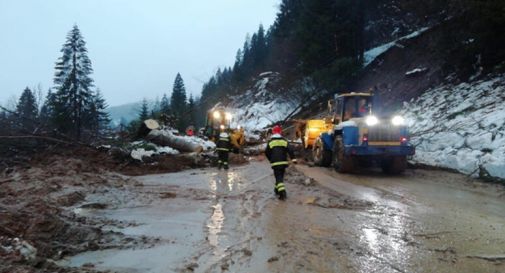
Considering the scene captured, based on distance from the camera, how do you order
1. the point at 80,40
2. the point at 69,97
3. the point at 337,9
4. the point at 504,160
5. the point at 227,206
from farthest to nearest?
1. the point at 80,40
2. the point at 69,97
3. the point at 337,9
4. the point at 504,160
5. the point at 227,206

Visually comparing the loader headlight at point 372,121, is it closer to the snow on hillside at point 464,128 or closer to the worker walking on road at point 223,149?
the snow on hillside at point 464,128

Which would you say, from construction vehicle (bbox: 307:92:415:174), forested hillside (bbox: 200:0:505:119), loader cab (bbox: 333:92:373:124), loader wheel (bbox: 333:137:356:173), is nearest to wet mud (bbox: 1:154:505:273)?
construction vehicle (bbox: 307:92:415:174)

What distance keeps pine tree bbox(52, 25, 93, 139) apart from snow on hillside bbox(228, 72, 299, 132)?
15.6 meters

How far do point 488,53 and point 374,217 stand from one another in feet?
47.7

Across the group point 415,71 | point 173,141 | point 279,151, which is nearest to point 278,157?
point 279,151

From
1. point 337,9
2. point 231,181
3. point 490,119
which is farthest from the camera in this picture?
point 337,9

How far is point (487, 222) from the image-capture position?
8.09 meters

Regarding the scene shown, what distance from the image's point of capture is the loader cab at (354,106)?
1702 cm

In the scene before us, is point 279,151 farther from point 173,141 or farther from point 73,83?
point 73,83

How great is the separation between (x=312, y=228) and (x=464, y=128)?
10284 mm

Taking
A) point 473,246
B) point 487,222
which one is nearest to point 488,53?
point 487,222

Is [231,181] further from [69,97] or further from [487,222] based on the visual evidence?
[69,97]

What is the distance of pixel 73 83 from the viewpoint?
4578cm

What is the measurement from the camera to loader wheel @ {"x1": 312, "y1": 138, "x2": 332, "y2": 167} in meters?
17.6
